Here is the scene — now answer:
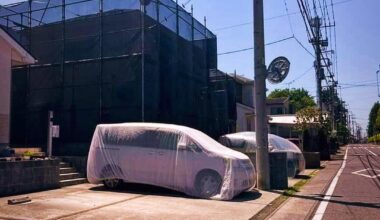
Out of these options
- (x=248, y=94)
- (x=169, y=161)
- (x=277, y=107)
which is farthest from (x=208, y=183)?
(x=277, y=107)

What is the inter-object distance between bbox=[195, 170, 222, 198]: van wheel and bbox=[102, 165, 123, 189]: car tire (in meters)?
2.30

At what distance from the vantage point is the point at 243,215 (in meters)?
8.52

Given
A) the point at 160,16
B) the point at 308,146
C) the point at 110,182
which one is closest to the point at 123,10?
the point at 160,16

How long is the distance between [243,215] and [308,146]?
20999 millimetres

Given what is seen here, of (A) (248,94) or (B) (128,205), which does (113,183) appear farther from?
(A) (248,94)

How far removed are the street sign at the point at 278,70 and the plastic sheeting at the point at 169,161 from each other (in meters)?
3.81

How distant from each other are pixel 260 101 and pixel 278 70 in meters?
1.98

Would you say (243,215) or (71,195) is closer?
(243,215)

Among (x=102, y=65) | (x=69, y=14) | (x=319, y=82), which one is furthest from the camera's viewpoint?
(x=319, y=82)

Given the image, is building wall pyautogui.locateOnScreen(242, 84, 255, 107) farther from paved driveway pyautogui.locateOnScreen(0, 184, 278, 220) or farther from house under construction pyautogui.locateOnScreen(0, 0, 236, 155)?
paved driveway pyautogui.locateOnScreen(0, 184, 278, 220)

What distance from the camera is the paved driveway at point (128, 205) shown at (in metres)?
8.32

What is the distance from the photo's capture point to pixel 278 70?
1434 centimetres

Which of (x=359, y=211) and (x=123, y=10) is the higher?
(x=123, y=10)

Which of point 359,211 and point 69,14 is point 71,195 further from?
point 69,14
